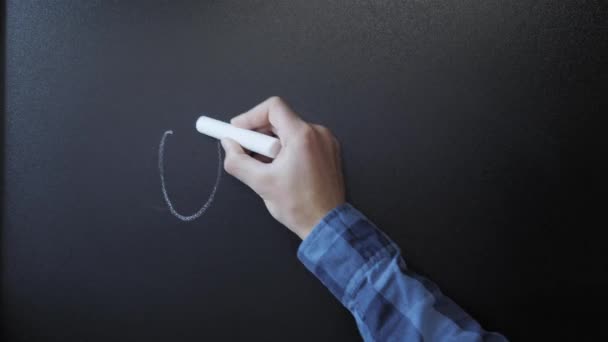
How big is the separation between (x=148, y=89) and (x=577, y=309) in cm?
72

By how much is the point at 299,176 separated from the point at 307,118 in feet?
0.64

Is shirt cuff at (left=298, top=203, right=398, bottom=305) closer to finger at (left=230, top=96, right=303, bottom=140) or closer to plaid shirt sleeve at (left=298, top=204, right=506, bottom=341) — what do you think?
plaid shirt sleeve at (left=298, top=204, right=506, bottom=341)

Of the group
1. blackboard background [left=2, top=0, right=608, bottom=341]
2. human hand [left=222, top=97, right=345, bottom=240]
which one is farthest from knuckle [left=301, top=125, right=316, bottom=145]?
blackboard background [left=2, top=0, right=608, bottom=341]

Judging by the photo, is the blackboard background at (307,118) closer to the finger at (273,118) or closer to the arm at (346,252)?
the finger at (273,118)

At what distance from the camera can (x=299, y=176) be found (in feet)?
1.29

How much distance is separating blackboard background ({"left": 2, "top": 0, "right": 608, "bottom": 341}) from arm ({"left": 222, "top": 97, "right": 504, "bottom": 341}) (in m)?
0.17

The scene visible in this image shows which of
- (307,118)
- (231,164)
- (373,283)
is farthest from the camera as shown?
(307,118)

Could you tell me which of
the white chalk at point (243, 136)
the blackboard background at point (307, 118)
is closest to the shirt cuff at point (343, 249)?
the white chalk at point (243, 136)

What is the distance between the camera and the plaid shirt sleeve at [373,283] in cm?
35

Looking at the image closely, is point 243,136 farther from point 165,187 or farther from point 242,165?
point 165,187

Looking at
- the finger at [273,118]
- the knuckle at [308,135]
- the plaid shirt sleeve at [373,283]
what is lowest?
the plaid shirt sleeve at [373,283]

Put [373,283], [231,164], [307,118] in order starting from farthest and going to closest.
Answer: [307,118] < [231,164] < [373,283]

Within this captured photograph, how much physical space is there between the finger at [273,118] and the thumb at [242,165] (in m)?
0.04

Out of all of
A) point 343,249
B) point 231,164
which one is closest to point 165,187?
point 231,164
